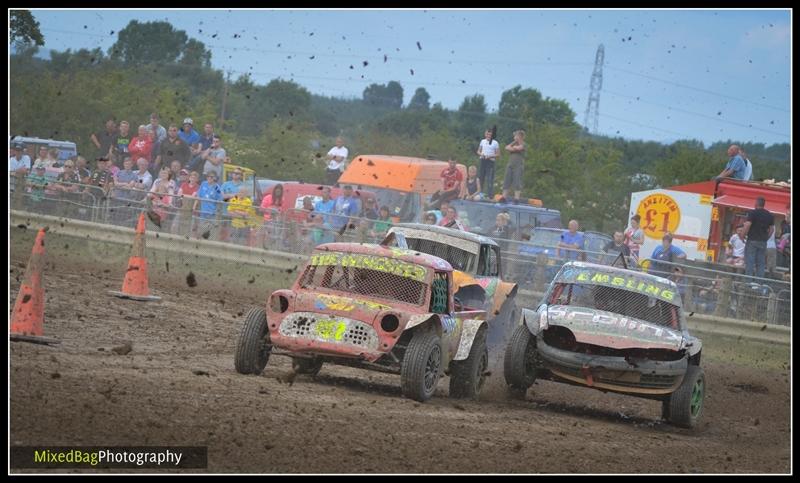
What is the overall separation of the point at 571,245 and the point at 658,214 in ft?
26.4

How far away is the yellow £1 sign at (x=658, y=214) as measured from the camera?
2855 centimetres

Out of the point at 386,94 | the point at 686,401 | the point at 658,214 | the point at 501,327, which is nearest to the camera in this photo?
the point at 686,401

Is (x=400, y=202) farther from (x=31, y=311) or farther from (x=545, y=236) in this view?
(x=31, y=311)

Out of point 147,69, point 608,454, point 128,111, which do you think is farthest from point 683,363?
point 147,69

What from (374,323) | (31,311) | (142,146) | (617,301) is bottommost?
(31,311)

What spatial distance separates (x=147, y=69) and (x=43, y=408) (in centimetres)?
5153

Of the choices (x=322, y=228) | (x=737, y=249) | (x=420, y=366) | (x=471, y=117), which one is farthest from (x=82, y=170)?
(x=471, y=117)

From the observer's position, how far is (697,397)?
12.9m

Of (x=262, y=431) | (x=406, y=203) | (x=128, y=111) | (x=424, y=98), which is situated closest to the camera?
(x=262, y=431)

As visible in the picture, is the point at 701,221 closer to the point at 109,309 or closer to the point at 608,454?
the point at 109,309

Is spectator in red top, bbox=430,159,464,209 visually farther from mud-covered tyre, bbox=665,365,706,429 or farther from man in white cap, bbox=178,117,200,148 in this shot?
mud-covered tyre, bbox=665,365,706,429

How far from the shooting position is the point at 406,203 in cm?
2648

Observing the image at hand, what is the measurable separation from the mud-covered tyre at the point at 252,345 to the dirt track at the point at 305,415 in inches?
7.7

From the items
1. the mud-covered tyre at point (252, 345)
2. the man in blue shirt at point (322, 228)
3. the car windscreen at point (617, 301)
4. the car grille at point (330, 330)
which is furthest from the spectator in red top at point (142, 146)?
the car grille at point (330, 330)
